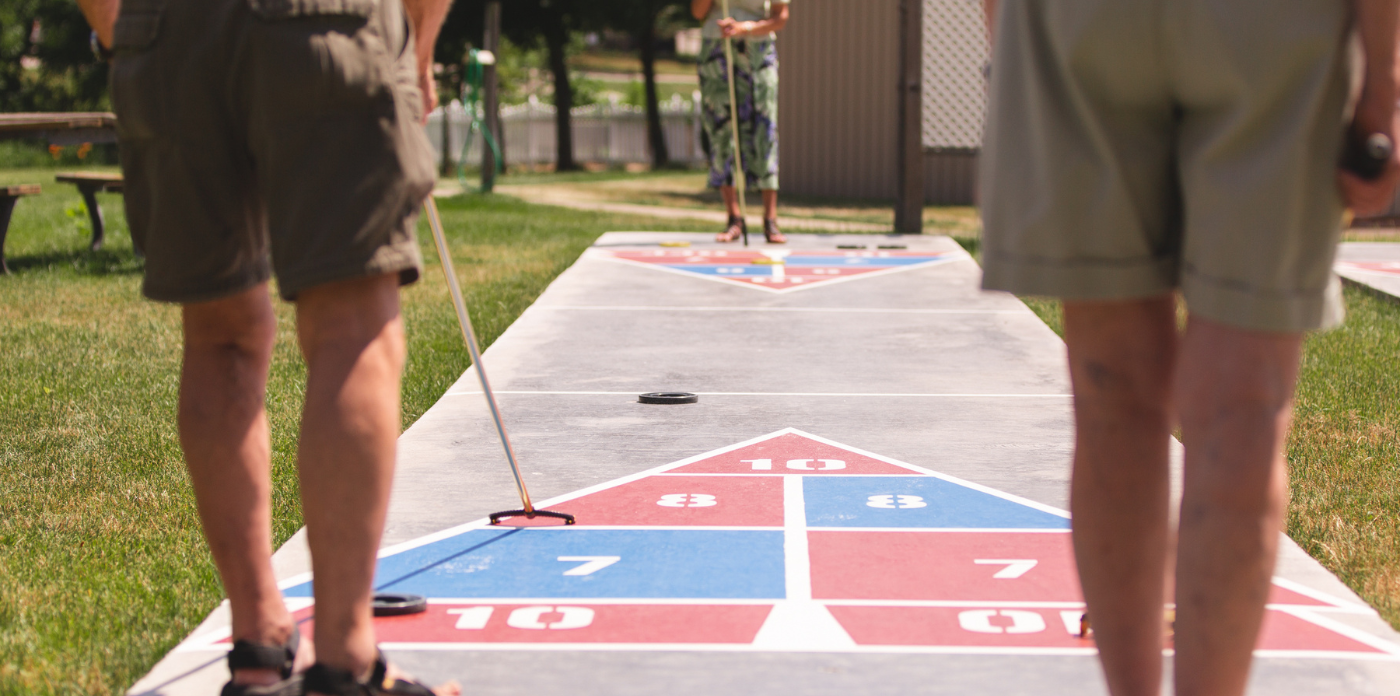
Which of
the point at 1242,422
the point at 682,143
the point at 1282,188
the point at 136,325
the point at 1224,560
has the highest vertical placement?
the point at 1282,188

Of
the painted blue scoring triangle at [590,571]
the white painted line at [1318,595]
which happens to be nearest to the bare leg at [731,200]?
the painted blue scoring triangle at [590,571]

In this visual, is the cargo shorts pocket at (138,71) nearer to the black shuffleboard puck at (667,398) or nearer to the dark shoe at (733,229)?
the black shuffleboard puck at (667,398)

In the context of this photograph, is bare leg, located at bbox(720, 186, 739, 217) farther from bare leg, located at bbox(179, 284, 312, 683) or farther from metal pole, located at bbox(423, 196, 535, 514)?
bare leg, located at bbox(179, 284, 312, 683)

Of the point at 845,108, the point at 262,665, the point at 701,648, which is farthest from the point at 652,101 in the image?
the point at 262,665

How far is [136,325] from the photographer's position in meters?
5.88

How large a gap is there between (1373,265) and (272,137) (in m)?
8.02

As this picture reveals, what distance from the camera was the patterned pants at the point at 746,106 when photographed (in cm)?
867

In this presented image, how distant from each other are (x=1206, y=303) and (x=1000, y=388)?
302 centimetres

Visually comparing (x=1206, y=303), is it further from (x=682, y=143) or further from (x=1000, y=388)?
(x=682, y=143)

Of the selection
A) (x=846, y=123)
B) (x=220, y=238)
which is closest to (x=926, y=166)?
(x=846, y=123)

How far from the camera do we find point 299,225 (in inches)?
70.3

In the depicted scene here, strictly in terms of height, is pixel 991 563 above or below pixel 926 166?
above

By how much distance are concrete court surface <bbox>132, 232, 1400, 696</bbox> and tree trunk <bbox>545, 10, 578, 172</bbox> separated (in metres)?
22.7

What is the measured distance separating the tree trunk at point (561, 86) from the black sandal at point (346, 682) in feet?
93.0
